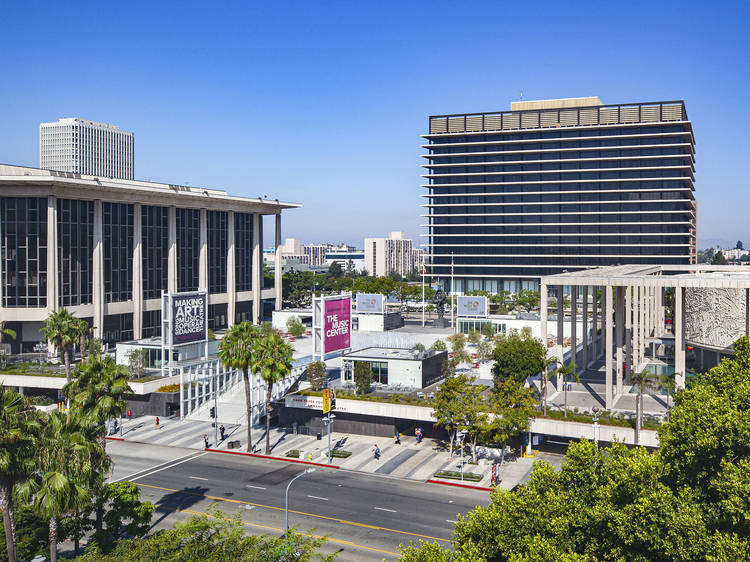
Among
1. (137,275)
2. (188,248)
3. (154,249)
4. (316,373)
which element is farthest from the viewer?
(188,248)

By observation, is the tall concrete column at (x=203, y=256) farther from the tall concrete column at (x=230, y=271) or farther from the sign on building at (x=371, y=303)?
the sign on building at (x=371, y=303)

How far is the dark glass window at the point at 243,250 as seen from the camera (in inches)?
5074

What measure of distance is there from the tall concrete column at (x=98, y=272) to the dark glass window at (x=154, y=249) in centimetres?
941

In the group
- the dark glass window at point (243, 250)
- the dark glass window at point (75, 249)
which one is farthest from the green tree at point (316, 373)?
the dark glass window at point (243, 250)

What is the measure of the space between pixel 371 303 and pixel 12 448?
98.3 metres

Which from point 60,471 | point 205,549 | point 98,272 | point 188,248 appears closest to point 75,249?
point 98,272

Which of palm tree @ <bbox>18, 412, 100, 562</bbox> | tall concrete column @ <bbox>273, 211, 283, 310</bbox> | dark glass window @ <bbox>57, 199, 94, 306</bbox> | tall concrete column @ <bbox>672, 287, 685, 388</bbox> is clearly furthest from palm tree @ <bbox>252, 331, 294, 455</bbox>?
tall concrete column @ <bbox>273, 211, 283, 310</bbox>

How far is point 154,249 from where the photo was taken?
109 meters

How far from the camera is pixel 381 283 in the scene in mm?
188625

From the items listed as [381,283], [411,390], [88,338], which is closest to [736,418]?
[411,390]

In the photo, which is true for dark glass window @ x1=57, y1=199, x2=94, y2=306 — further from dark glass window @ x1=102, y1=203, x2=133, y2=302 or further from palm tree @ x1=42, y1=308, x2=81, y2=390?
palm tree @ x1=42, y1=308, x2=81, y2=390

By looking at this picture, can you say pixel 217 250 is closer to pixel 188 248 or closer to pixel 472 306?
pixel 188 248

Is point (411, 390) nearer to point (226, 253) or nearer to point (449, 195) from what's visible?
point (226, 253)

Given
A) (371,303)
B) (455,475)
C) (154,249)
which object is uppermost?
(154,249)
